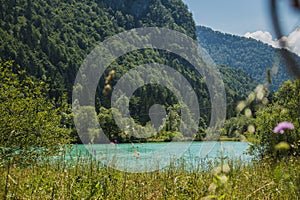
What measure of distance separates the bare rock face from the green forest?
1.94 feet

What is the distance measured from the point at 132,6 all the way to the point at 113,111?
14068 cm

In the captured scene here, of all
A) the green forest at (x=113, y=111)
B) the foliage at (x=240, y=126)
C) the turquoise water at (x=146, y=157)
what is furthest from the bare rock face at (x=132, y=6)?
the foliage at (x=240, y=126)

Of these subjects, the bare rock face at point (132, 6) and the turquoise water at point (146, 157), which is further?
the bare rock face at point (132, 6)

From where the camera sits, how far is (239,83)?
141750 mm

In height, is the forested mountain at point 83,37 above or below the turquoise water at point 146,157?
above

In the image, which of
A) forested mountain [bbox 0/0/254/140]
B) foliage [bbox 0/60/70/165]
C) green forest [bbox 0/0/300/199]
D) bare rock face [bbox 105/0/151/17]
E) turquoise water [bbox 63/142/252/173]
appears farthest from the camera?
bare rock face [bbox 105/0/151/17]

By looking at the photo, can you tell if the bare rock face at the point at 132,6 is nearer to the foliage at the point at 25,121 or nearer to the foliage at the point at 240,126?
the foliage at the point at 25,121

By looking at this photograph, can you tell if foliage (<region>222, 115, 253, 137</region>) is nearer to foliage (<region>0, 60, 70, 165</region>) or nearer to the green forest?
the green forest

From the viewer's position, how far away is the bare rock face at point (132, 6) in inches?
5965

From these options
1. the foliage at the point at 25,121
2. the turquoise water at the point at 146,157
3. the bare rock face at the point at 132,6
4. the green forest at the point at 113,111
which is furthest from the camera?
the bare rock face at the point at 132,6

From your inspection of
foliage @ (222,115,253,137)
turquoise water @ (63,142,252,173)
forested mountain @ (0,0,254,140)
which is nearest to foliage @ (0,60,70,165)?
turquoise water @ (63,142,252,173)

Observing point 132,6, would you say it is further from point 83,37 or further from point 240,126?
point 240,126

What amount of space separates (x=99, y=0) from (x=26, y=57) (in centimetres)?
7044

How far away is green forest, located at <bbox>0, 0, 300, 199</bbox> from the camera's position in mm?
1671
